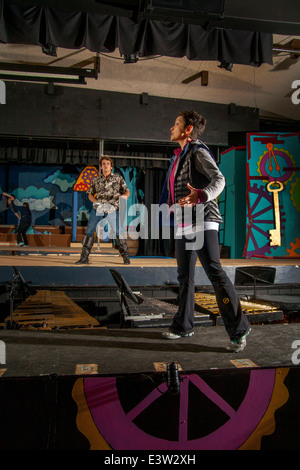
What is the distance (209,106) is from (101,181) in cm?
511

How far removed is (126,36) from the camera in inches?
188

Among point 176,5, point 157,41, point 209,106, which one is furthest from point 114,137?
point 176,5

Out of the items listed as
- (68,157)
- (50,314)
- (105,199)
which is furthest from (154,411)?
(68,157)

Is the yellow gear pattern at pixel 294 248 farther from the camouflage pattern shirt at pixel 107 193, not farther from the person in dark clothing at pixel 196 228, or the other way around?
the person in dark clothing at pixel 196 228

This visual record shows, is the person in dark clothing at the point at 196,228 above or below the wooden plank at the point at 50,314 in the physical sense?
above

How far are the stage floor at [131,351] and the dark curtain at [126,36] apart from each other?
4017mm

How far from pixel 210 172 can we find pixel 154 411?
151cm

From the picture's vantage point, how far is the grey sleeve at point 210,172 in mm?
2203

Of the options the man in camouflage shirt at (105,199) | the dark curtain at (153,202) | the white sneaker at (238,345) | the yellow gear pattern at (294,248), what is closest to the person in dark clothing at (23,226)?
Answer: the dark curtain at (153,202)

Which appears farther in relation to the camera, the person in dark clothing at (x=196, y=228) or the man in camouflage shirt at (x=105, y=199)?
the man in camouflage shirt at (x=105, y=199)

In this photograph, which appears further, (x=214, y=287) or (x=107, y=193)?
(x=107, y=193)

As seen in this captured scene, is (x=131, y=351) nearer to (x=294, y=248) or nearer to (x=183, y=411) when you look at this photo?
(x=183, y=411)

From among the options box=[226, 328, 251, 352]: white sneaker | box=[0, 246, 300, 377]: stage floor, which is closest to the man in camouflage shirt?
box=[0, 246, 300, 377]: stage floor

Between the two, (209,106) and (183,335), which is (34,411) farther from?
(209,106)
